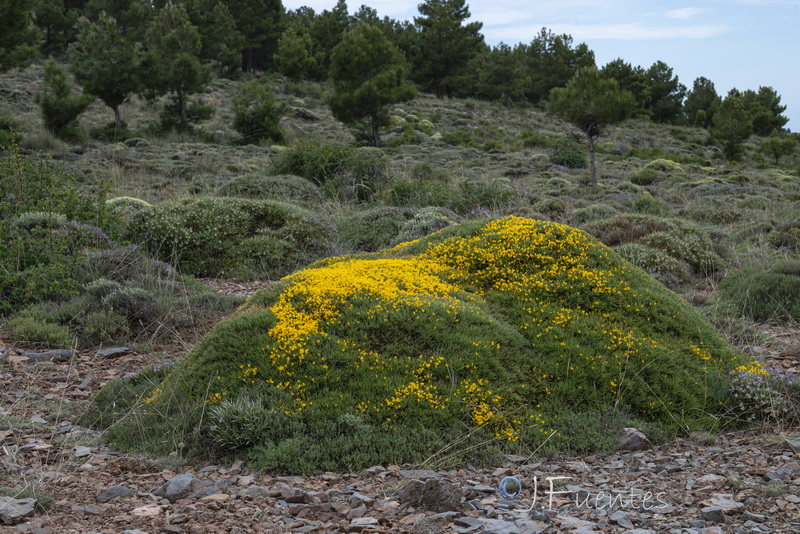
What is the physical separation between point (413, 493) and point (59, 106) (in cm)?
2666

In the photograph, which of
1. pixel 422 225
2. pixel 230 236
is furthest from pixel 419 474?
pixel 230 236

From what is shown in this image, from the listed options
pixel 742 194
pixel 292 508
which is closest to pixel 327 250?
pixel 292 508

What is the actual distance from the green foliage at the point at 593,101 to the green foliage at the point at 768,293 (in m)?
14.1

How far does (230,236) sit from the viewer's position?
10492 mm

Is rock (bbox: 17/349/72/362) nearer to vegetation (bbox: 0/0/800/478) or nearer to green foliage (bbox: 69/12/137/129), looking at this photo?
vegetation (bbox: 0/0/800/478)

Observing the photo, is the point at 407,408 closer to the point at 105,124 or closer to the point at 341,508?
the point at 341,508

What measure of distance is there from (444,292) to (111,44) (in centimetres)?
2691

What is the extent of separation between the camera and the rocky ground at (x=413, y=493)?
3.30 metres

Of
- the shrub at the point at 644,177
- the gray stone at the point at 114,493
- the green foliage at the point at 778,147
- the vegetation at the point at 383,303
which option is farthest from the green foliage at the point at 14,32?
the green foliage at the point at 778,147

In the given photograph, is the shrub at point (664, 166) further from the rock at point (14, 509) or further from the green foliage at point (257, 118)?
the rock at point (14, 509)

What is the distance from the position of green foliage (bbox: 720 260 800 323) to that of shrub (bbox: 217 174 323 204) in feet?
27.8

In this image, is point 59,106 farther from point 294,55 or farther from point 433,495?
point 433,495

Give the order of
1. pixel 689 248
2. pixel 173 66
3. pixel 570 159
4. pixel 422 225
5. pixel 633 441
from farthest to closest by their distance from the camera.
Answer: pixel 570 159, pixel 173 66, pixel 689 248, pixel 422 225, pixel 633 441

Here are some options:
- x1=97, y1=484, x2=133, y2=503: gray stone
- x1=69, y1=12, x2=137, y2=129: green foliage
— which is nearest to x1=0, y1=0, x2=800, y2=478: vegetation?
x1=97, y1=484, x2=133, y2=503: gray stone
